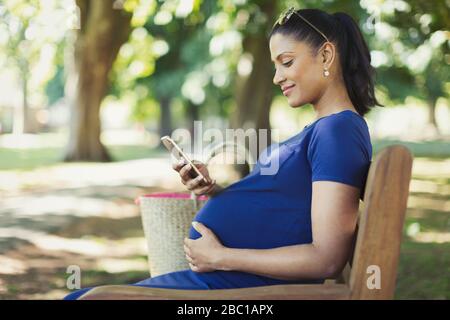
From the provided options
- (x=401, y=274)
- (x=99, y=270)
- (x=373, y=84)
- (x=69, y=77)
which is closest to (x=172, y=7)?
(x=99, y=270)

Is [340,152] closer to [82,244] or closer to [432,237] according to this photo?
[82,244]

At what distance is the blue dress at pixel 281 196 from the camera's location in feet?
5.72

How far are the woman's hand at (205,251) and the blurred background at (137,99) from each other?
3.73 ft

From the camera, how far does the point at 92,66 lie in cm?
1748

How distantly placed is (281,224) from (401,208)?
0.37m

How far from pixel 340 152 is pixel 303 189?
187 mm

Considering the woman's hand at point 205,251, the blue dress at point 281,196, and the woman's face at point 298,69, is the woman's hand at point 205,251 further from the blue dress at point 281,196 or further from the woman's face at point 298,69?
the woman's face at point 298,69

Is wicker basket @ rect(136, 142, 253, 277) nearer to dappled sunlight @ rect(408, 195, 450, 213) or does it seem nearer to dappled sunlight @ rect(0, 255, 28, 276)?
dappled sunlight @ rect(0, 255, 28, 276)

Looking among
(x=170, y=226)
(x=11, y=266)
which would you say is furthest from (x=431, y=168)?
(x=170, y=226)

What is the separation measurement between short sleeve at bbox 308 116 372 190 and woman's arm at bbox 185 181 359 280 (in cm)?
3

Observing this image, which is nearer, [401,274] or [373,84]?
[373,84]

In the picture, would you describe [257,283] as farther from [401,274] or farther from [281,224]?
[401,274]
